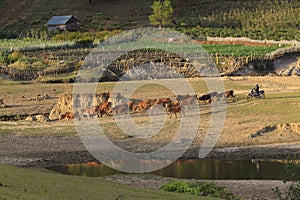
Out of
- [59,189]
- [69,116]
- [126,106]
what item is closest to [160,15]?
[126,106]

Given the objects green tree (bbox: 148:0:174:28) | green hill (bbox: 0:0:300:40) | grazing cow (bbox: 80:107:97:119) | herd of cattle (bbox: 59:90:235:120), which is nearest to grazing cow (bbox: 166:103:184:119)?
herd of cattle (bbox: 59:90:235:120)

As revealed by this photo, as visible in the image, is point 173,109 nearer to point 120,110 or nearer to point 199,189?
point 120,110

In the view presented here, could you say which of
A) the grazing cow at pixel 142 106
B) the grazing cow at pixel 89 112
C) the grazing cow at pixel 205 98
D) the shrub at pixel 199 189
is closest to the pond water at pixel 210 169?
the shrub at pixel 199 189

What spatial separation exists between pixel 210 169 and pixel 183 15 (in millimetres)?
76005

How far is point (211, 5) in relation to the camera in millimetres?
108000

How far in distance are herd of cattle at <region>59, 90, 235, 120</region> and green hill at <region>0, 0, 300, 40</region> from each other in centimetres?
4237

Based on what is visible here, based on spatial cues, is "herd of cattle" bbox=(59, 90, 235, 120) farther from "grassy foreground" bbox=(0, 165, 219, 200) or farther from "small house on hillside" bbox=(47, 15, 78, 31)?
"small house on hillside" bbox=(47, 15, 78, 31)

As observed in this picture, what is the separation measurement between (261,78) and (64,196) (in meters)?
41.6

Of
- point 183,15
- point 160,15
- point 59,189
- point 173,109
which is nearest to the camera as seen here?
point 59,189

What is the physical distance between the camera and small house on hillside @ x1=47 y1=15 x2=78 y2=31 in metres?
95.0

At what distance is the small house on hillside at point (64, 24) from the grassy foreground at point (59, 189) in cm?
7457

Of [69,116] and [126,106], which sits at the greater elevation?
[126,106]

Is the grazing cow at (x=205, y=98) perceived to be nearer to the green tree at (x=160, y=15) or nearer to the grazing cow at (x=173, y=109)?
the grazing cow at (x=173, y=109)

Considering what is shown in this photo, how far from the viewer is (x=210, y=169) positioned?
2983 centimetres
